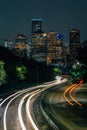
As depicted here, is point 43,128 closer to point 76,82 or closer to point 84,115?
point 84,115

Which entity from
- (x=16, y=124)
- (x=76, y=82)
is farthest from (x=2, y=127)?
(x=76, y=82)

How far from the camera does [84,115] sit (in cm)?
3822

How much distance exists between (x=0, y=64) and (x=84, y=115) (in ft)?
134

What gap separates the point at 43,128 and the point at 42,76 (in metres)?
126

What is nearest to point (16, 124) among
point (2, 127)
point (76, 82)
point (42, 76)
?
point (2, 127)

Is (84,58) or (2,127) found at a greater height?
(84,58)

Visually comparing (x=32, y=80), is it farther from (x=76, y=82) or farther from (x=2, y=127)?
(x=2, y=127)

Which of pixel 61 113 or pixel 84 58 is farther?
pixel 84 58

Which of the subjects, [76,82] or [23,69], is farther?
[76,82]

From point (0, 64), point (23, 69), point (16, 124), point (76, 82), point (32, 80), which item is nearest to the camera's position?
point (16, 124)

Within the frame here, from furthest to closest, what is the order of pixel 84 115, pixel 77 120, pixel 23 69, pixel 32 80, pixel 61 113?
pixel 32 80
pixel 23 69
pixel 61 113
pixel 84 115
pixel 77 120

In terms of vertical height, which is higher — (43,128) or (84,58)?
(84,58)

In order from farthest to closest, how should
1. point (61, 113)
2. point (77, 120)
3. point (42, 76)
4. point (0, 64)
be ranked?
1. point (42, 76)
2. point (0, 64)
3. point (61, 113)
4. point (77, 120)

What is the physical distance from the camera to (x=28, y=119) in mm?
35812
